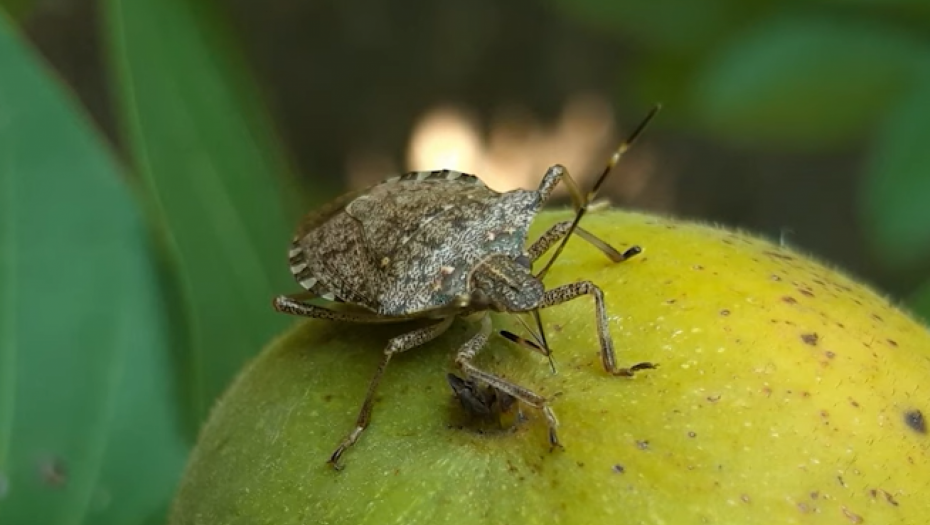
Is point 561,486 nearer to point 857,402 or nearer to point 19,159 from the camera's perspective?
point 857,402

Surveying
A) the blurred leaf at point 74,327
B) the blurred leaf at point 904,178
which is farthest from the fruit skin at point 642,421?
the blurred leaf at point 904,178

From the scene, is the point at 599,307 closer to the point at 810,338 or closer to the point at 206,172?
the point at 810,338

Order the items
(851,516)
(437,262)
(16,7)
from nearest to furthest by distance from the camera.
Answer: (851,516) < (437,262) < (16,7)

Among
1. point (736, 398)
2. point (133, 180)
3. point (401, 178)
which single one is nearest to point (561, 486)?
point (736, 398)

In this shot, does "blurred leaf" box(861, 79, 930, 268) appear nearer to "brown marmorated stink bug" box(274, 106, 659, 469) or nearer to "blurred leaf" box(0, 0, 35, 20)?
"brown marmorated stink bug" box(274, 106, 659, 469)

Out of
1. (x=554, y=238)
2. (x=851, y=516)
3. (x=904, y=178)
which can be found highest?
(x=554, y=238)

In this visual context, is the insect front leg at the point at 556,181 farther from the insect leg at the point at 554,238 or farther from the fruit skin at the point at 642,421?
the fruit skin at the point at 642,421

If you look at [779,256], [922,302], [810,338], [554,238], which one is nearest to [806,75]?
[922,302]
